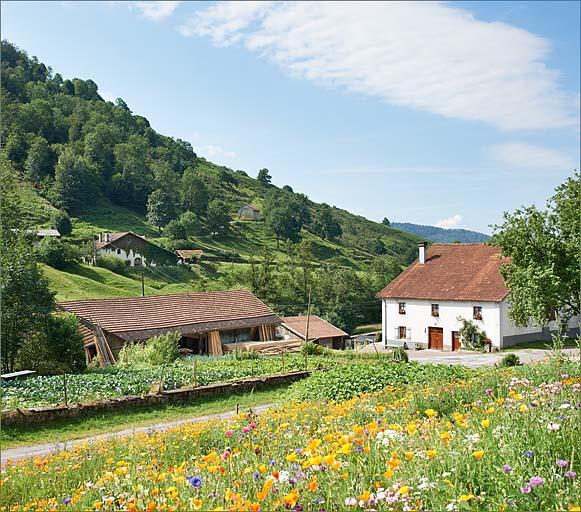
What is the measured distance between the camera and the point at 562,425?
4586 mm

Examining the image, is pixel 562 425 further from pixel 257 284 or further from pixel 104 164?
pixel 104 164

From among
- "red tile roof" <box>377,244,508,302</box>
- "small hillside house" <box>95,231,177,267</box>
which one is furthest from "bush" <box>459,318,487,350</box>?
"small hillside house" <box>95,231,177,267</box>

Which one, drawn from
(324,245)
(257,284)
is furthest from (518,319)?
(324,245)

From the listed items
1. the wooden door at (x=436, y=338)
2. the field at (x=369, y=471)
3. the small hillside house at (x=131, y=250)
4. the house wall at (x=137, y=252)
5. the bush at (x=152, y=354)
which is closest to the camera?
the field at (x=369, y=471)

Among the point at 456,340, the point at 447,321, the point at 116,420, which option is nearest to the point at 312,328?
the point at 447,321

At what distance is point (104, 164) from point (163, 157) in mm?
36512

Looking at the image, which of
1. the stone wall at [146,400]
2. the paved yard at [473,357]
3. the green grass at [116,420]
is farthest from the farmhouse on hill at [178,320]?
the green grass at [116,420]

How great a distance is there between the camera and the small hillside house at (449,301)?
40219 mm

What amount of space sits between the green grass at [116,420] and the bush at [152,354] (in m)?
10.0

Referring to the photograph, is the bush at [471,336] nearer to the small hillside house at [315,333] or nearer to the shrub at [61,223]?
the small hillside house at [315,333]

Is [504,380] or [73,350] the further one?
[73,350]

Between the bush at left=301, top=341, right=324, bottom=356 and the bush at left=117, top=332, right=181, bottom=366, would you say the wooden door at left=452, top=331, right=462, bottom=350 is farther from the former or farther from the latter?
the bush at left=117, top=332, right=181, bottom=366

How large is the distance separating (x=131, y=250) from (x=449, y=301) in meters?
49.6

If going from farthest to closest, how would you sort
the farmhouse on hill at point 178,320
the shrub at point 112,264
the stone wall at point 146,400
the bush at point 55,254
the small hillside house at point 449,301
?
the shrub at point 112,264 → the bush at point 55,254 → the small hillside house at point 449,301 → the farmhouse on hill at point 178,320 → the stone wall at point 146,400
